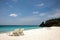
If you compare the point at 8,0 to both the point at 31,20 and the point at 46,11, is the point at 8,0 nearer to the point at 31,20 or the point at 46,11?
the point at 31,20

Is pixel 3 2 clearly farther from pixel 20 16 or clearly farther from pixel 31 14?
Result: pixel 31 14

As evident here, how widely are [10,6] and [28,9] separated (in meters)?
0.64

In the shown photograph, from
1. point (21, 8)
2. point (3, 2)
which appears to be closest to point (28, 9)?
point (21, 8)

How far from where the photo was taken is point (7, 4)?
3.78m

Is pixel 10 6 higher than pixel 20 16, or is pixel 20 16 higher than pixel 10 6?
pixel 10 6

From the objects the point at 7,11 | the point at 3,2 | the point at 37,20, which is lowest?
the point at 37,20

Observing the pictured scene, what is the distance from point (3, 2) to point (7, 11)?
365mm

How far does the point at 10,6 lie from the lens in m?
3.86

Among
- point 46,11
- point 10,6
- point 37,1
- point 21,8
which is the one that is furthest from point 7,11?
point 46,11

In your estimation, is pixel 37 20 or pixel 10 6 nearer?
pixel 10 6

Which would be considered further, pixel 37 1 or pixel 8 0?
pixel 37 1

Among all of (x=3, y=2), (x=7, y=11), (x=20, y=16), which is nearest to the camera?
(x=3, y=2)

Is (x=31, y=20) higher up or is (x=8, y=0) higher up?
(x=8, y=0)

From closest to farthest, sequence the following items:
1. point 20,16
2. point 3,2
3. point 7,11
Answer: point 3,2
point 7,11
point 20,16
